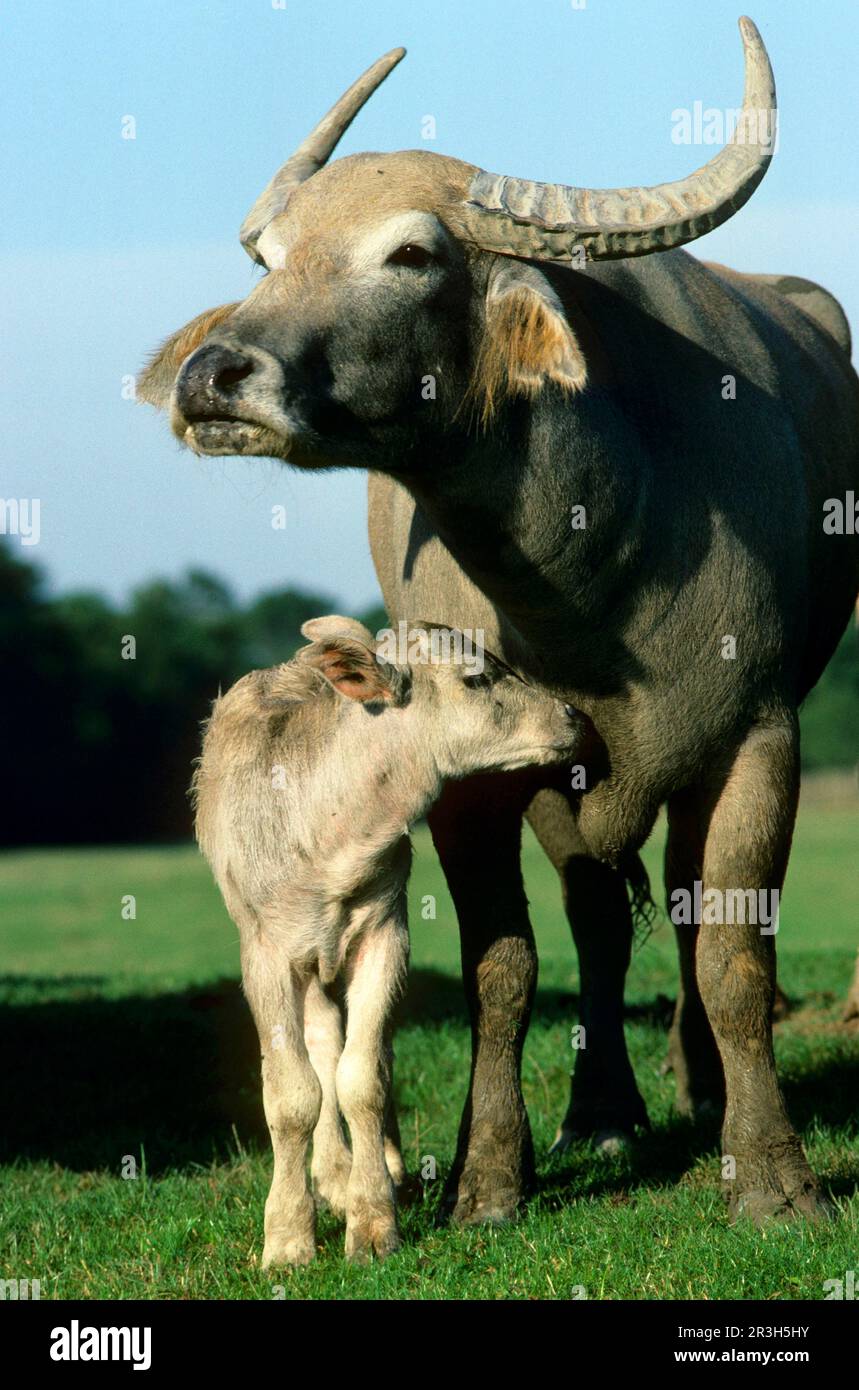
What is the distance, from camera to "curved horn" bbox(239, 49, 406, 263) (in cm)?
644

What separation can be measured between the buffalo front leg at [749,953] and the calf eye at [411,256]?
82.6 inches

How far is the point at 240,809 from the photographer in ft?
21.1

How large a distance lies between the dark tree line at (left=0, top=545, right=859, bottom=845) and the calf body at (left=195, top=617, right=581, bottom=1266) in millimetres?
47965

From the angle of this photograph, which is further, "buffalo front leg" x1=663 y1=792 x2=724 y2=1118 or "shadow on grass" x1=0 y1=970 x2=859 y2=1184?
"buffalo front leg" x1=663 y1=792 x2=724 y2=1118

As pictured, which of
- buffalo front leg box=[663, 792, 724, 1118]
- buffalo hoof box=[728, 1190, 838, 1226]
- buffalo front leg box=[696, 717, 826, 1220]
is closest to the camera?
buffalo hoof box=[728, 1190, 838, 1226]

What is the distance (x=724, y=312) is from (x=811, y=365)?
3.35 feet

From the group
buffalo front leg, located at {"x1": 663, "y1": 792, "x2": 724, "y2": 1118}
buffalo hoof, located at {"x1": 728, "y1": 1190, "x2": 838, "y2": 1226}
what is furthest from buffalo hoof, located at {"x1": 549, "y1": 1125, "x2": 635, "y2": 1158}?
buffalo hoof, located at {"x1": 728, "y1": 1190, "x2": 838, "y2": 1226}

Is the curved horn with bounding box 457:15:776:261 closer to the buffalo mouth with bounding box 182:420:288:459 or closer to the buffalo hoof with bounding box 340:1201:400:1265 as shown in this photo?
the buffalo mouth with bounding box 182:420:288:459

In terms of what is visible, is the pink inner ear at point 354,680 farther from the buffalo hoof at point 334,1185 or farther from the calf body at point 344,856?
the buffalo hoof at point 334,1185

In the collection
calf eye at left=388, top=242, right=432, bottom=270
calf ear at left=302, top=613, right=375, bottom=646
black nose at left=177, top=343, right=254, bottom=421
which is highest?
calf eye at left=388, top=242, right=432, bottom=270

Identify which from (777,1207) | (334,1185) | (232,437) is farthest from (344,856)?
(777,1207)

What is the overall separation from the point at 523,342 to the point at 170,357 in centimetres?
143

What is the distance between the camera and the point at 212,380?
213 inches

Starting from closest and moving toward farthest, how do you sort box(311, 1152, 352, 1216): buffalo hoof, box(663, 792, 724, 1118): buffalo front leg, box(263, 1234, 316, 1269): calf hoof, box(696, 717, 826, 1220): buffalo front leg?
box(263, 1234, 316, 1269): calf hoof < box(696, 717, 826, 1220): buffalo front leg < box(311, 1152, 352, 1216): buffalo hoof < box(663, 792, 724, 1118): buffalo front leg
